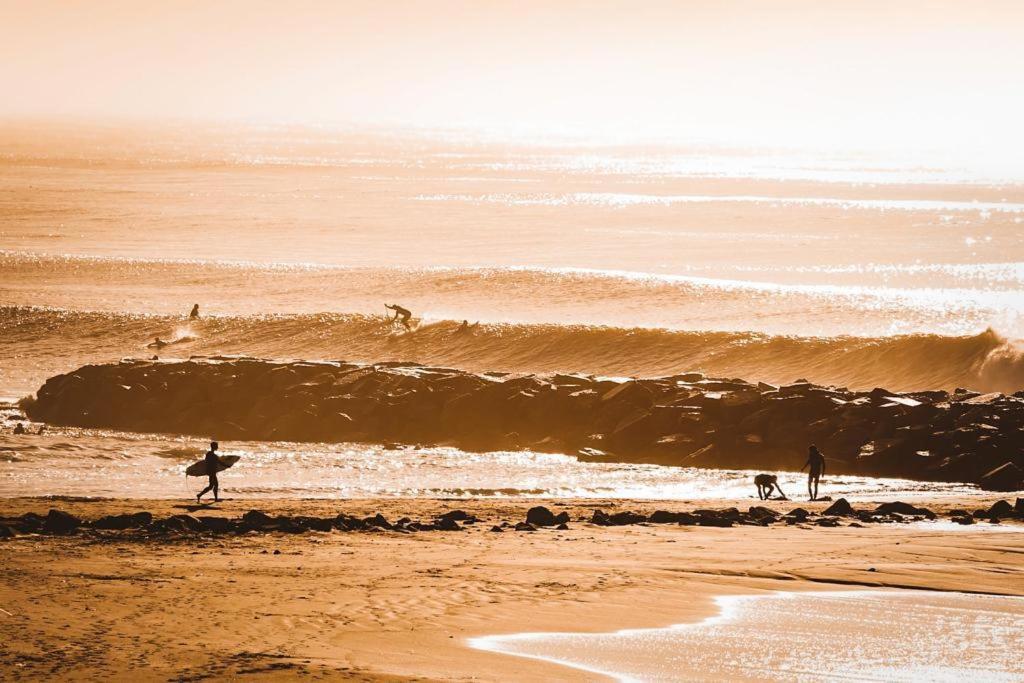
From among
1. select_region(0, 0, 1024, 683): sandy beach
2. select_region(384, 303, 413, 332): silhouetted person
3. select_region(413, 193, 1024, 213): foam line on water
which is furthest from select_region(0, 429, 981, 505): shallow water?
select_region(413, 193, 1024, 213): foam line on water

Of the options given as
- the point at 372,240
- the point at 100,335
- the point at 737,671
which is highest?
the point at 372,240

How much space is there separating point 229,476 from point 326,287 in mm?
26299

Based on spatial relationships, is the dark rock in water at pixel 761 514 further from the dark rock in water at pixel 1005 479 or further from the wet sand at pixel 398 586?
the dark rock in water at pixel 1005 479

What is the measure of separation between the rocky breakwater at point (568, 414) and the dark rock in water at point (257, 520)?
26.8 ft

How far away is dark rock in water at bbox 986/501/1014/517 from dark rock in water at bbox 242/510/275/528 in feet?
29.3

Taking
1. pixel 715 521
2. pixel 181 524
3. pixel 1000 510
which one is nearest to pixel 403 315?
pixel 715 521

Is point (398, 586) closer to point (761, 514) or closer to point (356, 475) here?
point (761, 514)

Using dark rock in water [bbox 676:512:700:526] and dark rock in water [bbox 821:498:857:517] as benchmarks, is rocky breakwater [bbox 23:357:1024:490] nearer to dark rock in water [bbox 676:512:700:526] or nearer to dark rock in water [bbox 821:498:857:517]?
dark rock in water [bbox 821:498:857:517]

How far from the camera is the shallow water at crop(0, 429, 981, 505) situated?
19156mm

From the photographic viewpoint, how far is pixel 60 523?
14.7 m

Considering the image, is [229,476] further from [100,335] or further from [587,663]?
[100,335]

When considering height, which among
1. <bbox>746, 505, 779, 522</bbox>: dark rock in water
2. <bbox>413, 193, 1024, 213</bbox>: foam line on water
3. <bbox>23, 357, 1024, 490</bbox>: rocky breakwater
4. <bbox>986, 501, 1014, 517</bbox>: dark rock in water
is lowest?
<bbox>746, 505, 779, 522</bbox>: dark rock in water

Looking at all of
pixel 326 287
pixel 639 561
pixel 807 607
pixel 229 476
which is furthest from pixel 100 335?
pixel 807 607

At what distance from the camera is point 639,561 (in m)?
13.4
